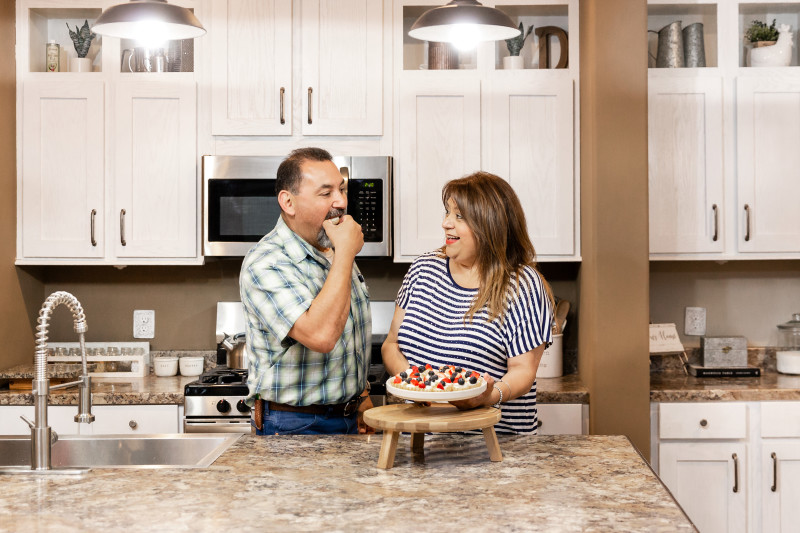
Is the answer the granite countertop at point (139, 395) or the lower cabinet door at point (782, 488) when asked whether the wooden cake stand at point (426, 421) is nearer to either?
the granite countertop at point (139, 395)

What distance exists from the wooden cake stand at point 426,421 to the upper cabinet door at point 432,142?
1657mm

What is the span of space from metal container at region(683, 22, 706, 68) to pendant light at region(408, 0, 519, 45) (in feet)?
4.86

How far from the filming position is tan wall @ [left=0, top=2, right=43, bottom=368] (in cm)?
343

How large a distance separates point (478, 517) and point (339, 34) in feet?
8.19

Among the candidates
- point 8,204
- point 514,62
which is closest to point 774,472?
point 514,62

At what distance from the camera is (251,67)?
3.46 m

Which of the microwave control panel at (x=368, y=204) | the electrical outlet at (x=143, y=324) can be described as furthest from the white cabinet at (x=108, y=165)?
the microwave control panel at (x=368, y=204)

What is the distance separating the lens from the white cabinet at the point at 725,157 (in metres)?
3.48

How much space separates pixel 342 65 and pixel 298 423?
1785 mm

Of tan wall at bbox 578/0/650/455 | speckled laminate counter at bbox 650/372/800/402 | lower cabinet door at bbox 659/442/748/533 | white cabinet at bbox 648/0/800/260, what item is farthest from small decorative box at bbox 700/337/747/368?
tan wall at bbox 578/0/650/455

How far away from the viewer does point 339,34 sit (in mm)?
3471

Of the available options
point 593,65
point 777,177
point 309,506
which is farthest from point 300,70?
point 309,506

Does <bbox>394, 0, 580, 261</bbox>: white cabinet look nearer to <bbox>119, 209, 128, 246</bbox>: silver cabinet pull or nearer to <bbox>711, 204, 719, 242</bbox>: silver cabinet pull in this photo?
<bbox>711, 204, 719, 242</bbox>: silver cabinet pull

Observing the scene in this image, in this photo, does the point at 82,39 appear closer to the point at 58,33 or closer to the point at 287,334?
the point at 58,33
